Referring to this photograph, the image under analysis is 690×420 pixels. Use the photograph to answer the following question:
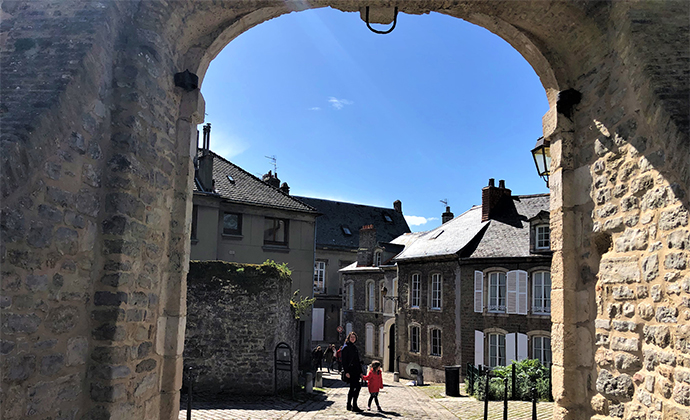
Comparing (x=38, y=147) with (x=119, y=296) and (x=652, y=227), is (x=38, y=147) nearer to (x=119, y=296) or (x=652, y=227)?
(x=119, y=296)

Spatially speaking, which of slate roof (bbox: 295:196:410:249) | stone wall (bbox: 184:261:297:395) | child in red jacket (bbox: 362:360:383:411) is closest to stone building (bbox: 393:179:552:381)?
child in red jacket (bbox: 362:360:383:411)

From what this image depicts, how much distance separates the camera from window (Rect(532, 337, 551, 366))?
16031 millimetres

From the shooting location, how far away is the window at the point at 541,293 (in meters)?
16.4

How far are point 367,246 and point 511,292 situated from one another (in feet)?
33.8

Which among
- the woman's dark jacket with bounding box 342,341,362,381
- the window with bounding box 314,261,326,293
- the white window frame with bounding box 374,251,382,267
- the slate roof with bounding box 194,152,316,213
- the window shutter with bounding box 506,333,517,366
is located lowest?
the window shutter with bounding box 506,333,517,366

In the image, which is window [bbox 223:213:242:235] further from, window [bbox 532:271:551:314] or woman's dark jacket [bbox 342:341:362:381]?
window [bbox 532:271:551:314]

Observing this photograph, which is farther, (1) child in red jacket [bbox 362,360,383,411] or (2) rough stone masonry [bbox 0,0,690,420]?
(1) child in red jacket [bbox 362,360,383,411]

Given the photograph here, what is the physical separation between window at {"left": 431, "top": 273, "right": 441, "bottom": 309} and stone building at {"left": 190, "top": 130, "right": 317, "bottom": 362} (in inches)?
183

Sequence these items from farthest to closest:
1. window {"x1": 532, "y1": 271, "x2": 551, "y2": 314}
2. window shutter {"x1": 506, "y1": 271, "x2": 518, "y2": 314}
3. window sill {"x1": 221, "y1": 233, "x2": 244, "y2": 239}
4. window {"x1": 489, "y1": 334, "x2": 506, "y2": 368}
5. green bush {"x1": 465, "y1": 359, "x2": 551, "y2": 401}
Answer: window sill {"x1": 221, "y1": 233, "x2": 244, "y2": 239} → window {"x1": 489, "y1": 334, "x2": 506, "y2": 368} → window shutter {"x1": 506, "y1": 271, "x2": 518, "y2": 314} → window {"x1": 532, "y1": 271, "x2": 551, "y2": 314} → green bush {"x1": 465, "y1": 359, "x2": 551, "y2": 401}

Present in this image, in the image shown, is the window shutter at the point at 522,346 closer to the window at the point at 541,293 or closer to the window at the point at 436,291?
the window at the point at 541,293

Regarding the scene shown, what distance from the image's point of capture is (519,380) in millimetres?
11961

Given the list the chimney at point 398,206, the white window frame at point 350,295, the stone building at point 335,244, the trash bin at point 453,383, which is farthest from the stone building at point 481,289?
the chimney at point 398,206

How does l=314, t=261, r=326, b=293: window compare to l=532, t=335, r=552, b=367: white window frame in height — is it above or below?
above

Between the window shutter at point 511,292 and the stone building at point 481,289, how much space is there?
0.03 meters
